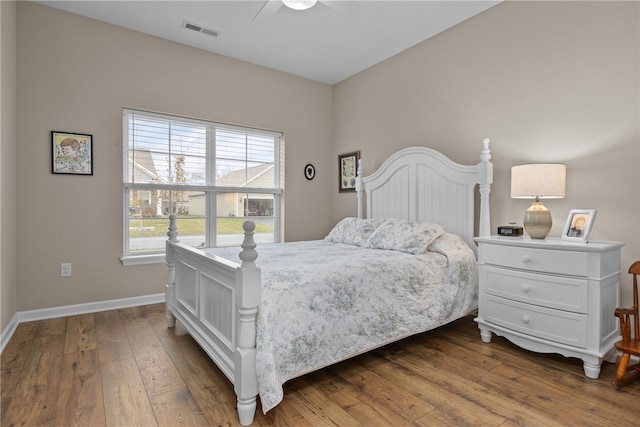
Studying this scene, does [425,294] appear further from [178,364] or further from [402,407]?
[178,364]

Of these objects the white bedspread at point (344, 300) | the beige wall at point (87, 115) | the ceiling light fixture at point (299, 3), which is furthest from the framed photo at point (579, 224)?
the beige wall at point (87, 115)

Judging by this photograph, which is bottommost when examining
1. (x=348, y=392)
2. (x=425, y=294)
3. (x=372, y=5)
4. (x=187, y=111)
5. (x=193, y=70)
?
Answer: (x=348, y=392)

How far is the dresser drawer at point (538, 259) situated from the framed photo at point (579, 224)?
232 millimetres

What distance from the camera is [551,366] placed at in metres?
2.20

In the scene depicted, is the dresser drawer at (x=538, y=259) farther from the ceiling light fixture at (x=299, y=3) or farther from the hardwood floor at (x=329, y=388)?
the ceiling light fixture at (x=299, y=3)

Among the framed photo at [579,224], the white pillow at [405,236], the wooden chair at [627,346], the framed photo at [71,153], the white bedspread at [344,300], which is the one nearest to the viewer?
the white bedspread at [344,300]

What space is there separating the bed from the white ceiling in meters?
1.22

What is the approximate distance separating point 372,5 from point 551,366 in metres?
3.14

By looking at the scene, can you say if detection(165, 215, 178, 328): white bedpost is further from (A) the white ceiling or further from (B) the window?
(A) the white ceiling

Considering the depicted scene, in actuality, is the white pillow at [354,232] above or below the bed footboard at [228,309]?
above

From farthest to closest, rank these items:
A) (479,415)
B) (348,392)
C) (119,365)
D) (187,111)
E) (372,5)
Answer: (187,111)
(372,5)
(119,365)
(348,392)
(479,415)

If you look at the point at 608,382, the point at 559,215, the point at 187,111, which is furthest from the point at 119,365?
the point at 559,215

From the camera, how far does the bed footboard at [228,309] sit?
1636 mm

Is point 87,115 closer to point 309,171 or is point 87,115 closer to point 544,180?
point 309,171
